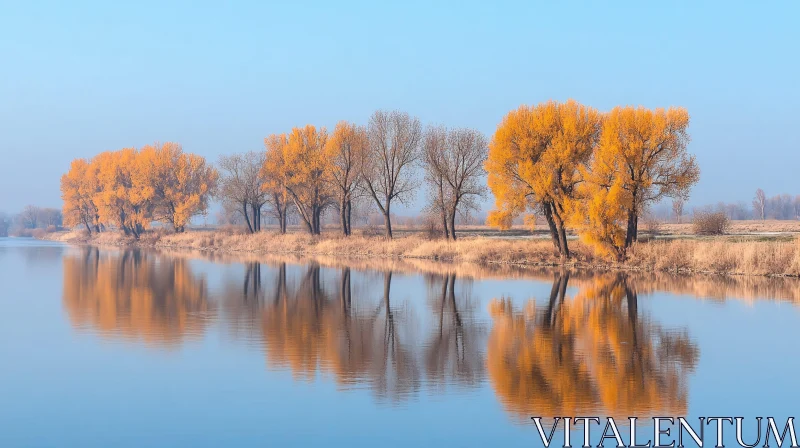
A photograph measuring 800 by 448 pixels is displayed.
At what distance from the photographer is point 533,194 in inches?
1708

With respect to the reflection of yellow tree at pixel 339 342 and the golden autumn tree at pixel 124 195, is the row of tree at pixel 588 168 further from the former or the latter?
the golden autumn tree at pixel 124 195

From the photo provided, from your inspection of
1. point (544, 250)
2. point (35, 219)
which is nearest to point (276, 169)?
point (544, 250)

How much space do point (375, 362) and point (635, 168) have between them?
27.6 meters

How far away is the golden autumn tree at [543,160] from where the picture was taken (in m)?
41.6

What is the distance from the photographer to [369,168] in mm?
59125

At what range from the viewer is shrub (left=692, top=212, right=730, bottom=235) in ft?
190

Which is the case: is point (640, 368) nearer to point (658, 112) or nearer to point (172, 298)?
point (172, 298)

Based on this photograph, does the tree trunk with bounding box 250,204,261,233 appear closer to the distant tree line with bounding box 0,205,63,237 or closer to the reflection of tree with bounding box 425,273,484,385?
the reflection of tree with bounding box 425,273,484,385

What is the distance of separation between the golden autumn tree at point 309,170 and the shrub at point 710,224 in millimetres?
28182

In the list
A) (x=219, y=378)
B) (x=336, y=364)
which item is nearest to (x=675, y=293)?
(x=336, y=364)

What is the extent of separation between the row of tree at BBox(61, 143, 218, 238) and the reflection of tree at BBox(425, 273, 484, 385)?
57077mm

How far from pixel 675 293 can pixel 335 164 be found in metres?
37.4

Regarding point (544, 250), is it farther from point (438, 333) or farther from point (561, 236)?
point (438, 333)

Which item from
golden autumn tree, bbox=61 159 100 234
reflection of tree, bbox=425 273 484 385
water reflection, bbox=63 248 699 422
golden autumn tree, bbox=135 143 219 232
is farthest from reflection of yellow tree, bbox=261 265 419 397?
golden autumn tree, bbox=61 159 100 234
